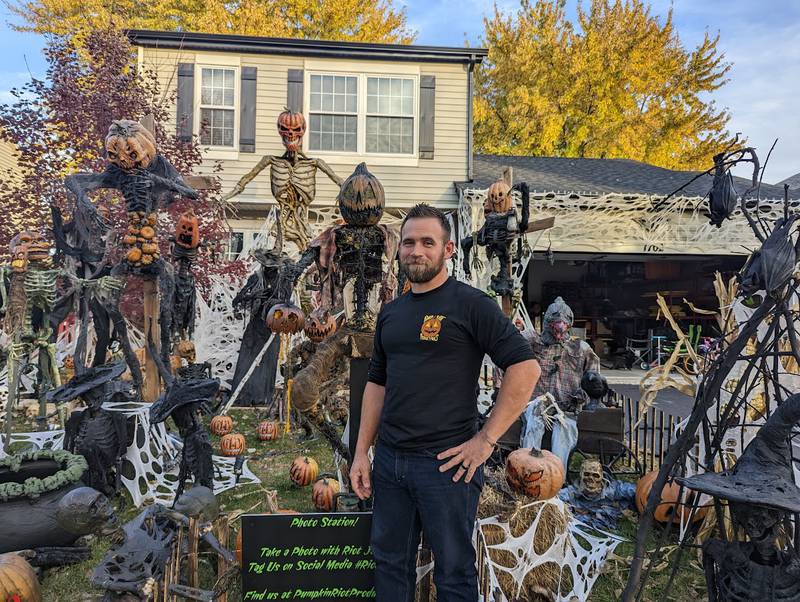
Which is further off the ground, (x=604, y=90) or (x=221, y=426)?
(x=604, y=90)

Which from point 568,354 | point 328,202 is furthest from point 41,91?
point 568,354

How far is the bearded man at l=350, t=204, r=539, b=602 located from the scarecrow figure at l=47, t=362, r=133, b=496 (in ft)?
10.7

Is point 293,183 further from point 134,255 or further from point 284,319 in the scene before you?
point 134,255

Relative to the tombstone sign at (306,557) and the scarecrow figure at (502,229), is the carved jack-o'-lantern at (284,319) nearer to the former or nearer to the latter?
the scarecrow figure at (502,229)

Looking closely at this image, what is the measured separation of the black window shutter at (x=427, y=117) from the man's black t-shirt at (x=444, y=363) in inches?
419

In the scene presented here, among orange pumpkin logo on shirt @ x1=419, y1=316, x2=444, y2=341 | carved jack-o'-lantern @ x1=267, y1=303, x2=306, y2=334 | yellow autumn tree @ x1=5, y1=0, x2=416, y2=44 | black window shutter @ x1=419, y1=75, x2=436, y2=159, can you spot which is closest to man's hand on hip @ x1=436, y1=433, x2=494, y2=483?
orange pumpkin logo on shirt @ x1=419, y1=316, x2=444, y2=341

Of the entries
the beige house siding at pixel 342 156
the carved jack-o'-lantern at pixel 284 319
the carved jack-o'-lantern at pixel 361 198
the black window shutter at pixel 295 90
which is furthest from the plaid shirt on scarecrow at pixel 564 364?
the black window shutter at pixel 295 90

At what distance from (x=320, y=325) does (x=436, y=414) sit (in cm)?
171

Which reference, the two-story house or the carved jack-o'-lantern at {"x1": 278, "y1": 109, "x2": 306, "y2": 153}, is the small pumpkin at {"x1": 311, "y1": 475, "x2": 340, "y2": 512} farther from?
the two-story house

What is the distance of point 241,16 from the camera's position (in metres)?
17.4

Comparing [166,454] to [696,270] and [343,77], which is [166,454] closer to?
[343,77]

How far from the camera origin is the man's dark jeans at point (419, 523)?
2252mm

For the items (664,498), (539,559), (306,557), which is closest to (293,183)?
(306,557)

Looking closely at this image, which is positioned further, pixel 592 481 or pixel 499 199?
pixel 499 199
